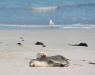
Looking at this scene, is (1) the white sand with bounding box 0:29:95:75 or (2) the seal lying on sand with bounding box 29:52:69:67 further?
(2) the seal lying on sand with bounding box 29:52:69:67

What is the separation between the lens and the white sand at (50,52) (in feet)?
21.6

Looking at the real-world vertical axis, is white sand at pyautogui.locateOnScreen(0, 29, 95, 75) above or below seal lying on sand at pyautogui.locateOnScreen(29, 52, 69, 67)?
below

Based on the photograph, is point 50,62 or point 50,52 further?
point 50,52

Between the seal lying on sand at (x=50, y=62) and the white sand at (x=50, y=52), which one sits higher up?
the seal lying on sand at (x=50, y=62)

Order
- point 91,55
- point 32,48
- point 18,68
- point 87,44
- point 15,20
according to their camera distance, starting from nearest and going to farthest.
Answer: point 18,68, point 91,55, point 32,48, point 87,44, point 15,20

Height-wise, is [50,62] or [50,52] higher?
[50,62]

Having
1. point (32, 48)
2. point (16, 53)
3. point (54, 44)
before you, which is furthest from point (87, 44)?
point (16, 53)

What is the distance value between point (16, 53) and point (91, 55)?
1.51m

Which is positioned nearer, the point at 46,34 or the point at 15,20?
the point at 46,34

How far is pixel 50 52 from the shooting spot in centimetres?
897

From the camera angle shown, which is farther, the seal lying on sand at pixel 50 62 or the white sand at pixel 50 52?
the seal lying on sand at pixel 50 62

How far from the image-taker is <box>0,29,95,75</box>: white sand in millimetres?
6598

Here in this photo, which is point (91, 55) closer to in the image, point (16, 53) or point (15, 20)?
point (16, 53)

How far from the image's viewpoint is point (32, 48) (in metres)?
9.73
